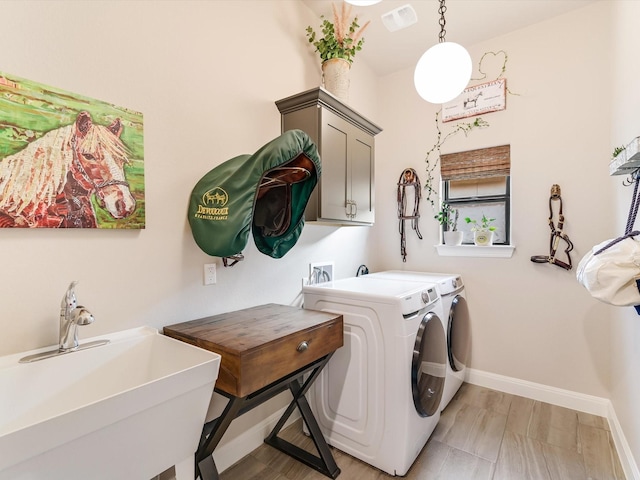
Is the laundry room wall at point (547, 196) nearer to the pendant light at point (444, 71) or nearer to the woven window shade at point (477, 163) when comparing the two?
the woven window shade at point (477, 163)

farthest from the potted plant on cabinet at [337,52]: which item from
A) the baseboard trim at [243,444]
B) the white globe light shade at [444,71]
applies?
the baseboard trim at [243,444]

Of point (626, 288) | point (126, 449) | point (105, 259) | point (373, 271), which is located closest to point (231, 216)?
point (105, 259)

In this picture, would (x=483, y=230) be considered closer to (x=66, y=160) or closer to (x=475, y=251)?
(x=475, y=251)

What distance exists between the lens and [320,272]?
2.50 meters

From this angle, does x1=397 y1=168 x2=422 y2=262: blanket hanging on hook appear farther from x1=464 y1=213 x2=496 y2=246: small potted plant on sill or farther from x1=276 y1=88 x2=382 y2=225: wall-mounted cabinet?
x1=276 y1=88 x2=382 y2=225: wall-mounted cabinet

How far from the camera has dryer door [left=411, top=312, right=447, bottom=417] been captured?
175cm

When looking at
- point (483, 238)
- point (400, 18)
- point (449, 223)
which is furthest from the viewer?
point (449, 223)

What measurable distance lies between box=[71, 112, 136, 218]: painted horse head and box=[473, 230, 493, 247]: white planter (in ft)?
8.66

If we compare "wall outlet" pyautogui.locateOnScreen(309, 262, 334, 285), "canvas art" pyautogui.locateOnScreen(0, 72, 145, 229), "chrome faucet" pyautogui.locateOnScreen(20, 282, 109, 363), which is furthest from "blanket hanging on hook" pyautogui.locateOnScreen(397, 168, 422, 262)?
"chrome faucet" pyautogui.locateOnScreen(20, 282, 109, 363)

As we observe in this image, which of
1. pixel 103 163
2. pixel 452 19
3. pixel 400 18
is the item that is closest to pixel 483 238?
pixel 452 19

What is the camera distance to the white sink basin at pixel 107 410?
2.47 feet

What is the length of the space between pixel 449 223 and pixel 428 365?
1.55 m

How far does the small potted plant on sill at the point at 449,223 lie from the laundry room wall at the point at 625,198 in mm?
1019

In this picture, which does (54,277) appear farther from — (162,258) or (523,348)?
(523,348)
